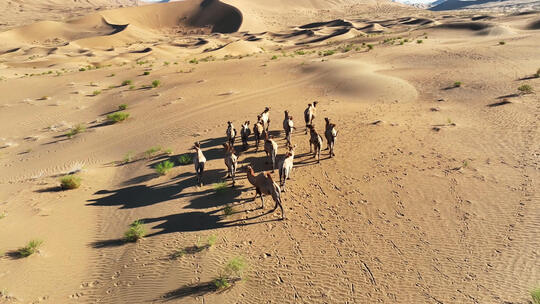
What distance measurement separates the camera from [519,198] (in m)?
9.20

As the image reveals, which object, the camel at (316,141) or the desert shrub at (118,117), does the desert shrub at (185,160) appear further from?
the desert shrub at (118,117)

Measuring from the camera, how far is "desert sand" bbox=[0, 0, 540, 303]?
7121 mm

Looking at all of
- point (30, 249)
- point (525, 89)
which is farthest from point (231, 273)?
point (525, 89)

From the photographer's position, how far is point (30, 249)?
27.0 ft

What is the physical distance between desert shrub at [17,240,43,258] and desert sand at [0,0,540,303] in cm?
20

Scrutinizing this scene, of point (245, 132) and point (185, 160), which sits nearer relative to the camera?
point (185, 160)

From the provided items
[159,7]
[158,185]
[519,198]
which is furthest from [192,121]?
[159,7]

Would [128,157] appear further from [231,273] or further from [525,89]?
[525,89]

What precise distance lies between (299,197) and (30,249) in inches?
316

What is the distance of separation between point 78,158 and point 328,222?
13.5 m

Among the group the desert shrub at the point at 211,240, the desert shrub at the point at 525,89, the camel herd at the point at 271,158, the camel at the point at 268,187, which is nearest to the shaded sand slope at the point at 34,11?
the camel herd at the point at 271,158

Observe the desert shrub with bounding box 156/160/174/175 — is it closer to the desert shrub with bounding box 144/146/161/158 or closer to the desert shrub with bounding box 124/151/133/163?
the desert shrub with bounding box 144/146/161/158

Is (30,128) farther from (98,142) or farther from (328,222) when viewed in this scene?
(328,222)

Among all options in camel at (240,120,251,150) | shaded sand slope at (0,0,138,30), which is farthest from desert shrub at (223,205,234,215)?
shaded sand slope at (0,0,138,30)
